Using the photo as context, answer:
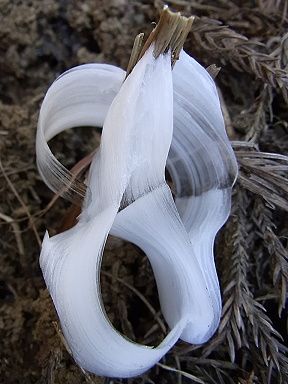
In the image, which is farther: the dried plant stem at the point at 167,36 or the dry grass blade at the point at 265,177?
the dry grass blade at the point at 265,177

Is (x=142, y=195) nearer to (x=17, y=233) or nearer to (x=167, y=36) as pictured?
(x=167, y=36)

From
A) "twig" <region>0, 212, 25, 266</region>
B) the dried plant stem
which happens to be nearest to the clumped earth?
"twig" <region>0, 212, 25, 266</region>

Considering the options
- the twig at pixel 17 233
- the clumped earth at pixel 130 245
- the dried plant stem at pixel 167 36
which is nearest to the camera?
the dried plant stem at pixel 167 36

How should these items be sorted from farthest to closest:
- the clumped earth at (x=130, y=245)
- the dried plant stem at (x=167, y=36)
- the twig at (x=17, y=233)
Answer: the twig at (x=17, y=233), the clumped earth at (x=130, y=245), the dried plant stem at (x=167, y=36)

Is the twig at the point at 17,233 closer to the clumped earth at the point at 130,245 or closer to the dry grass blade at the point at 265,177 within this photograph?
the clumped earth at the point at 130,245

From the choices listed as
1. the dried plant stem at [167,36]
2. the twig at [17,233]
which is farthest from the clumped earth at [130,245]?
the dried plant stem at [167,36]

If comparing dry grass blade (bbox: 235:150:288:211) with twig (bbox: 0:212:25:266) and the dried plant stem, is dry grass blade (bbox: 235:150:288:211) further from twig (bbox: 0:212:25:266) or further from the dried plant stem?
twig (bbox: 0:212:25:266)

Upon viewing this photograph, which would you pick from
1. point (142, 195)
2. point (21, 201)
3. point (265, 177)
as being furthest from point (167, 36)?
point (21, 201)
